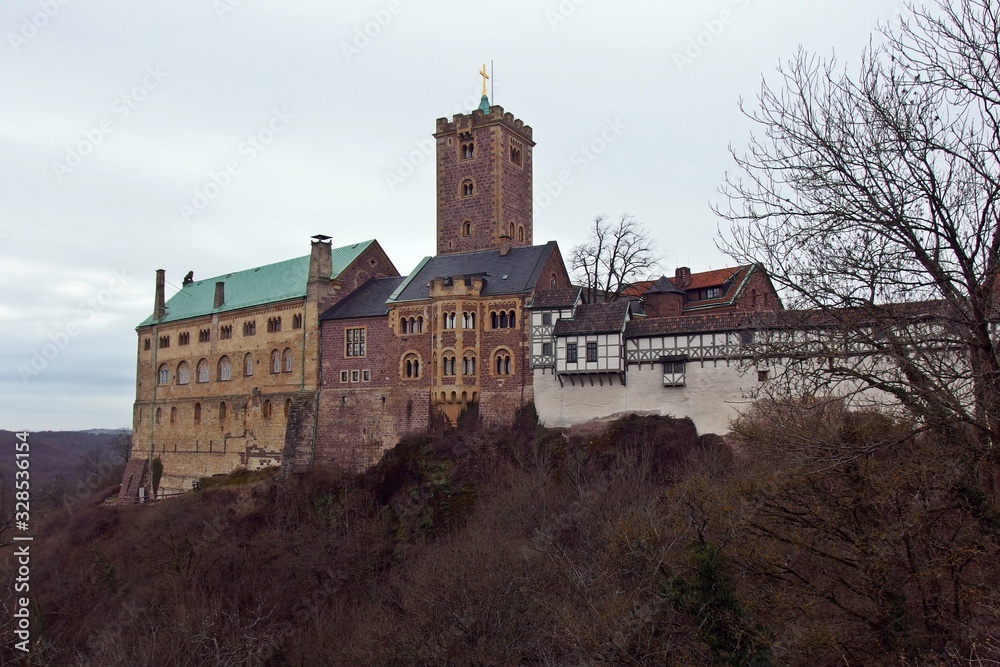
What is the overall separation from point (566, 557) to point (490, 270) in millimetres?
18128

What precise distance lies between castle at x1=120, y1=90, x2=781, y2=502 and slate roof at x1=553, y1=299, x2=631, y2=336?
0.22 feet

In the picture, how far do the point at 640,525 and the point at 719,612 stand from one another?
7527 millimetres

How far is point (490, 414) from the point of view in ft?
125

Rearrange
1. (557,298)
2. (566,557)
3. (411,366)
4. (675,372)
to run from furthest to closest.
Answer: (411,366), (557,298), (675,372), (566,557)

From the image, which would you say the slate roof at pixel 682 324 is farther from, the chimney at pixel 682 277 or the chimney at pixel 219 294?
the chimney at pixel 219 294

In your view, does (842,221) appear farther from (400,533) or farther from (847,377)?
(400,533)

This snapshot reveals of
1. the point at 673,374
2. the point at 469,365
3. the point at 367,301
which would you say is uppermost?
the point at 367,301

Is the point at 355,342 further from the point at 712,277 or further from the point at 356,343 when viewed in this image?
the point at 712,277

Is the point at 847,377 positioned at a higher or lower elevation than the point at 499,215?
lower

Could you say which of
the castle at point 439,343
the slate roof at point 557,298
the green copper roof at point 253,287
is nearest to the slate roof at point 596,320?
the castle at point 439,343

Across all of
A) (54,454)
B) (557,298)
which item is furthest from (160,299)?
(54,454)

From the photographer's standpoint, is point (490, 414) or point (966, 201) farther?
point (490, 414)

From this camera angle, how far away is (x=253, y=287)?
5022cm

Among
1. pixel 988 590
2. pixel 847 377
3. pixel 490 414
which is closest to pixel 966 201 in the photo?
pixel 847 377
